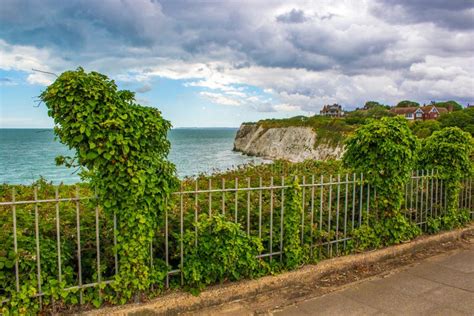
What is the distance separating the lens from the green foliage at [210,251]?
4.04 meters

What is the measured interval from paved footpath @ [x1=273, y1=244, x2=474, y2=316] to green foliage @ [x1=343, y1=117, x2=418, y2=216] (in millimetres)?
1119

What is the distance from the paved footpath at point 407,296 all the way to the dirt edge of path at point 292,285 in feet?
0.62

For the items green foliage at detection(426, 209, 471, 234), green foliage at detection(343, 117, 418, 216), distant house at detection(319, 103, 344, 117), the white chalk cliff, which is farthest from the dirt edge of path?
distant house at detection(319, 103, 344, 117)

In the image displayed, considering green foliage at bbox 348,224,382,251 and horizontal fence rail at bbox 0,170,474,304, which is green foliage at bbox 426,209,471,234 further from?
green foliage at bbox 348,224,382,251

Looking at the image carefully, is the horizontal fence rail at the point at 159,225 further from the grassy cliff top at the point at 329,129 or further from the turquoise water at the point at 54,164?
the grassy cliff top at the point at 329,129

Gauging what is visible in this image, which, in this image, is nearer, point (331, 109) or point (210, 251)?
point (210, 251)

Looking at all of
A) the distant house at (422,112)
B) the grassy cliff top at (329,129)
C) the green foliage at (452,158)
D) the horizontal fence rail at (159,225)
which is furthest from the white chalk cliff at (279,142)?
the distant house at (422,112)

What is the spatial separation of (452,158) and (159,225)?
5678mm

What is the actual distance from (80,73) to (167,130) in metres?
1.00

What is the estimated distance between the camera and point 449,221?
686cm

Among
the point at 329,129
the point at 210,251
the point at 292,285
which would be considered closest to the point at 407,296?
the point at 292,285

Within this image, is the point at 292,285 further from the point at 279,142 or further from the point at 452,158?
the point at 279,142

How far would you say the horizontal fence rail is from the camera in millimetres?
3410

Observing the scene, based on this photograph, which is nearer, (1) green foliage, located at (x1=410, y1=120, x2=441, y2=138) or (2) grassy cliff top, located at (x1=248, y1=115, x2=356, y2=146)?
(1) green foliage, located at (x1=410, y1=120, x2=441, y2=138)
